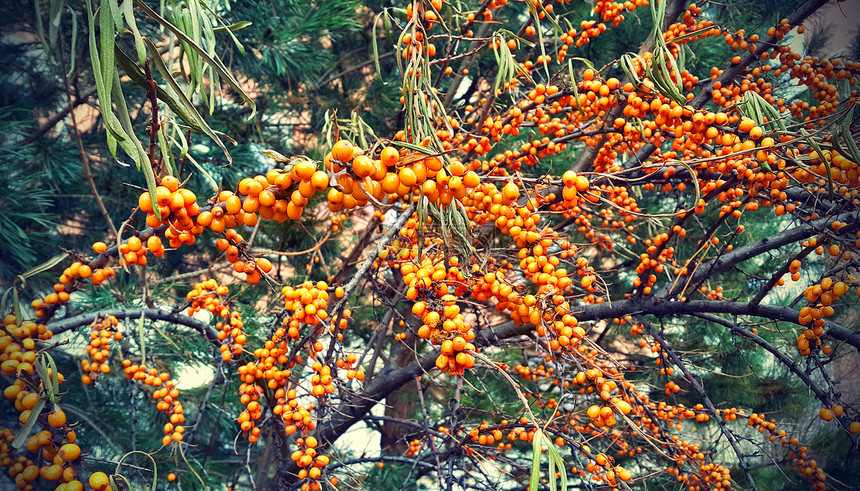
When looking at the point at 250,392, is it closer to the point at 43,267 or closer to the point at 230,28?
the point at 43,267

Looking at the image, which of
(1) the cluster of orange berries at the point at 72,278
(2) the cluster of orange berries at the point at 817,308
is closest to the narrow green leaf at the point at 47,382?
(1) the cluster of orange berries at the point at 72,278

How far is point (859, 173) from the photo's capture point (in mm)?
473

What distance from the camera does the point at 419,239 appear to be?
20.6 inches

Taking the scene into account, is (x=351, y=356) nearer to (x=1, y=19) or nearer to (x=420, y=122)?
(x=420, y=122)

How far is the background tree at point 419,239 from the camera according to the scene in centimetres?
41

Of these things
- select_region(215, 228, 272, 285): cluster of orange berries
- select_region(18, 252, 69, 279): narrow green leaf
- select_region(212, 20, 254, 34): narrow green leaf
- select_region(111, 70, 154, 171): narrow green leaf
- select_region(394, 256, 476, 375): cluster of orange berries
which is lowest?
select_region(18, 252, 69, 279): narrow green leaf

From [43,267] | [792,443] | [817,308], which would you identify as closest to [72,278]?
[43,267]

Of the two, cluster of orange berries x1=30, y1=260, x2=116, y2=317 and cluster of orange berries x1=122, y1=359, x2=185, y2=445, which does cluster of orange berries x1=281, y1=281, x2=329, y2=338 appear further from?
cluster of orange berries x1=122, y1=359, x2=185, y2=445

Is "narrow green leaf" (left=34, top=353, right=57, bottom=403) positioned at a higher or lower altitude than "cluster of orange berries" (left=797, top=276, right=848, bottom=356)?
lower

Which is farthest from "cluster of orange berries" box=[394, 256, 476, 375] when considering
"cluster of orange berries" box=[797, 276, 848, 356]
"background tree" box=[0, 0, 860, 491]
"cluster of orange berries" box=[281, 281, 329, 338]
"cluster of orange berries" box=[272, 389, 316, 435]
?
"cluster of orange berries" box=[797, 276, 848, 356]

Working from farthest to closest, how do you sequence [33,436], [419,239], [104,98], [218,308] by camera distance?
[218,308], [419,239], [33,436], [104,98]

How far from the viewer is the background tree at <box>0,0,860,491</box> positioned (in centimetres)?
41

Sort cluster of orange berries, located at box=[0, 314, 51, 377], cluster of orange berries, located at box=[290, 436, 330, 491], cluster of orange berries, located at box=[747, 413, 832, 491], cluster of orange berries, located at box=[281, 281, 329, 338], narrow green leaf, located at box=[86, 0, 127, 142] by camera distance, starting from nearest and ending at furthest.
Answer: narrow green leaf, located at box=[86, 0, 127, 142], cluster of orange berries, located at box=[0, 314, 51, 377], cluster of orange berries, located at box=[281, 281, 329, 338], cluster of orange berries, located at box=[290, 436, 330, 491], cluster of orange berries, located at box=[747, 413, 832, 491]

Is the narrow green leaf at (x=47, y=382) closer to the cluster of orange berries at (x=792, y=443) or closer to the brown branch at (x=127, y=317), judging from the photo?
the brown branch at (x=127, y=317)
